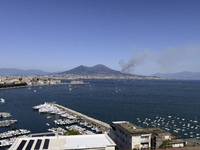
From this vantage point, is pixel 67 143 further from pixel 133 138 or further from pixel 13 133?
pixel 13 133

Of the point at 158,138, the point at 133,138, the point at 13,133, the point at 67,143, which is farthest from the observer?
the point at 13,133

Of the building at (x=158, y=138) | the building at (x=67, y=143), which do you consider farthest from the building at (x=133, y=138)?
the building at (x=67, y=143)

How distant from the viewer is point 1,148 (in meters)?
13.2

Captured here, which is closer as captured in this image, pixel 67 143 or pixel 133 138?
pixel 67 143

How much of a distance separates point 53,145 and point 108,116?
631 inches

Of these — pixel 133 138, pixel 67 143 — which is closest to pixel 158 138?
pixel 133 138

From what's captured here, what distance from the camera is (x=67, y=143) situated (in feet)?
22.6

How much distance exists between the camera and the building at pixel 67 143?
6.42 metres

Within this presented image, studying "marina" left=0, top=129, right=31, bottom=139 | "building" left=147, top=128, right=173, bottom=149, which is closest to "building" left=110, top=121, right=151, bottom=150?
"building" left=147, top=128, right=173, bottom=149

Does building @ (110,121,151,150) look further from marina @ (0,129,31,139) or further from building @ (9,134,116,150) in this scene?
marina @ (0,129,31,139)

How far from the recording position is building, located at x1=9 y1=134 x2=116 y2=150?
6.42 m

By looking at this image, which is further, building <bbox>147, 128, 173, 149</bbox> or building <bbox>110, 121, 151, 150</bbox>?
building <bbox>147, 128, 173, 149</bbox>

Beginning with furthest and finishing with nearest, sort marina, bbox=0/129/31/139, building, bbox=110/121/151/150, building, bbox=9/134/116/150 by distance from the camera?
marina, bbox=0/129/31/139, building, bbox=110/121/151/150, building, bbox=9/134/116/150

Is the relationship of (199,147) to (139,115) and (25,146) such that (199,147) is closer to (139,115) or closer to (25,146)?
(25,146)
